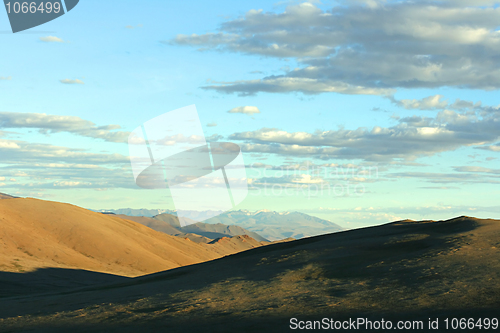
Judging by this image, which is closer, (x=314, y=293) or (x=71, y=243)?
(x=314, y=293)

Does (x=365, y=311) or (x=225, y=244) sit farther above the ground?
(x=365, y=311)

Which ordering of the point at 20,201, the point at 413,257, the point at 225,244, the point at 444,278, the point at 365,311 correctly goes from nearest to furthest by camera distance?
the point at 365,311 → the point at 444,278 → the point at 413,257 → the point at 20,201 → the point at 225,244

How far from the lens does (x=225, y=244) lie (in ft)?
511

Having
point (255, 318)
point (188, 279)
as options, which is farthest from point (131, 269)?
point (255, 318)

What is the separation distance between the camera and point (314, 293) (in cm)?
1580

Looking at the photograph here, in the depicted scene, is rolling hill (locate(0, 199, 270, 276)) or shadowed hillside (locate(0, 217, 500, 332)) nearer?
shadowed hillside (locate(0, 217, 500, 332))

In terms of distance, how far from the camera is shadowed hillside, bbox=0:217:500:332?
42.7 ft

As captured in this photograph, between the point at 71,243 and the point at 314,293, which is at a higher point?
the point at 314,293

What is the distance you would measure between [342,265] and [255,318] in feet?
24.1

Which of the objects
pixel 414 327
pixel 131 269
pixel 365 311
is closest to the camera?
pixel 414 327

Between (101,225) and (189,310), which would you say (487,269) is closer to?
(189,310)

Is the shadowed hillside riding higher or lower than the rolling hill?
higher

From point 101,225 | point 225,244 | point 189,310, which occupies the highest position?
point 189,310

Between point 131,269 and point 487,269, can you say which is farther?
point 131,269
